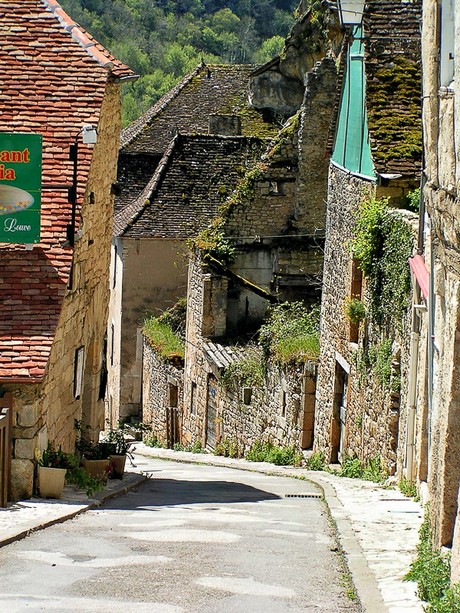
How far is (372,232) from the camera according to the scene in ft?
55.7

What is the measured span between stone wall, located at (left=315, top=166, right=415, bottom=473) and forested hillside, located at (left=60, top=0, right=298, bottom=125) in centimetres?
6148

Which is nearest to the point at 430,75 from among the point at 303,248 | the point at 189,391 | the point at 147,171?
the point at 303,248

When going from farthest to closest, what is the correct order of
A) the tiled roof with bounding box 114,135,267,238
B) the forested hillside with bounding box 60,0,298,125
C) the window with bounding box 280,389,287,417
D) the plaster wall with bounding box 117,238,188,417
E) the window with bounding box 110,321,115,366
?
the forested hillside with bounding box 60,0,298,125 < the window with bounding box 110,321,115,366 < the plaster wall with bounding box 117,238,188,417 < the tiled roof with bounding box 114,135,267,238 < the window with bounding box 280,389,287,417

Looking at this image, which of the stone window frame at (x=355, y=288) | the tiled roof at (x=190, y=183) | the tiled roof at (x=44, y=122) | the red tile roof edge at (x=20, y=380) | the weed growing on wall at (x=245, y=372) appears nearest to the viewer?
the red tile roof edge at (x=20, y=380)

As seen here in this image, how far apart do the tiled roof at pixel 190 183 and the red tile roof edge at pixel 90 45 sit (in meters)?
13.7

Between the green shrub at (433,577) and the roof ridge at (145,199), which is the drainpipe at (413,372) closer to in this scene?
the green shrub at (433,577)

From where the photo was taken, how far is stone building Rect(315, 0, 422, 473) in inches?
641

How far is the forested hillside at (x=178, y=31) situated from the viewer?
8538cm

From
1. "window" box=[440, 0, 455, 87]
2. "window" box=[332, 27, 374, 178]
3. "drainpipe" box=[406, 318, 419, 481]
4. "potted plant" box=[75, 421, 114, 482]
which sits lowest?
"potted plant" box=[75, 421, 114, 482]

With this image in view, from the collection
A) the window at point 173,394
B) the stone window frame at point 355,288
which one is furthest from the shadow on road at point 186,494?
the window at point 173,394

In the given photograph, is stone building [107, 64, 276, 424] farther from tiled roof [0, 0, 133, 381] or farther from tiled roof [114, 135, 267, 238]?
tiled roof [0, 0, 133, 381]

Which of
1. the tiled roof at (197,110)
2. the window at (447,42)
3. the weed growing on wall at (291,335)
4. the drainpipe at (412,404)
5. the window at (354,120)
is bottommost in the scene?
the drainpipe at (412,404)

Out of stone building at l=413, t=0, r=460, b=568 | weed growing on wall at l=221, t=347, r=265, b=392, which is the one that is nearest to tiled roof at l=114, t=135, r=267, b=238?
weed growing on wall at l=221, t=347, r=265, b=392

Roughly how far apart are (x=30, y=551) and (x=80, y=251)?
6765 mm
